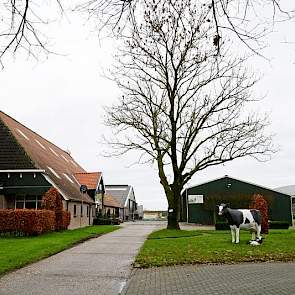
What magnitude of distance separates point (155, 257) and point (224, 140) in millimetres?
17330

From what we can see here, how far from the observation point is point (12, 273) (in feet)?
38.7

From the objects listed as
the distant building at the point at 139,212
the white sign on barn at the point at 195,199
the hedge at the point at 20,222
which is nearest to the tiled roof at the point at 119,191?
the distant building at the point at 139,212

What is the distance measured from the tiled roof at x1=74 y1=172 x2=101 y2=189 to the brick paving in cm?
3444

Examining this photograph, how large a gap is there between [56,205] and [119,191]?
193 feet

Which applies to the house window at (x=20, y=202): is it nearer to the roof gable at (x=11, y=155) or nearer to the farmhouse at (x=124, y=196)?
the roof gable at (x=11, y=155)

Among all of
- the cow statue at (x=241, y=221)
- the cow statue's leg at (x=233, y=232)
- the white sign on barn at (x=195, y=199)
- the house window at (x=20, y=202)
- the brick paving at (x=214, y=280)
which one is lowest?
the brick paving at (x=214, y=280)

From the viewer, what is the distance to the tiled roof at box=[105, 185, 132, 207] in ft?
281

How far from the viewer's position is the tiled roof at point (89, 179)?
4709 centimetres

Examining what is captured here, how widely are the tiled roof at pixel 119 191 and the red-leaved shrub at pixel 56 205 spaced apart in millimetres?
51241

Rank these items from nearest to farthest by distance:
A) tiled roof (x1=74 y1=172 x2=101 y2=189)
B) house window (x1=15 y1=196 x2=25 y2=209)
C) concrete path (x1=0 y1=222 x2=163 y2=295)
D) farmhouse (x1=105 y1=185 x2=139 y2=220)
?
concrete path (x1=0 y1=222 x2=163 y2=295) → house window (x1=15 y1=196 x2=25 y2=209) → tiled roof (x1=74 y1=172 x2=101 y2=189) → farmhouse (x1=105 y1=185 x2=139 y2=220)

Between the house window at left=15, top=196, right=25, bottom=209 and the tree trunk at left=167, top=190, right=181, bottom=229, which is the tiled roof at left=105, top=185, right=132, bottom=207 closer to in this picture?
the house window at left=15, top=196, right=25, bottom=209

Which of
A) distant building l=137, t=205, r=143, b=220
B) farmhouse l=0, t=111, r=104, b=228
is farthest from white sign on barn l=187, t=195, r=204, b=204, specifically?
distant building l=137, t=205, r=143, b=220

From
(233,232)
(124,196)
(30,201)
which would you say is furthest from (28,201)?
(124,196)

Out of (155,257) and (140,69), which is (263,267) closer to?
(155,257)
